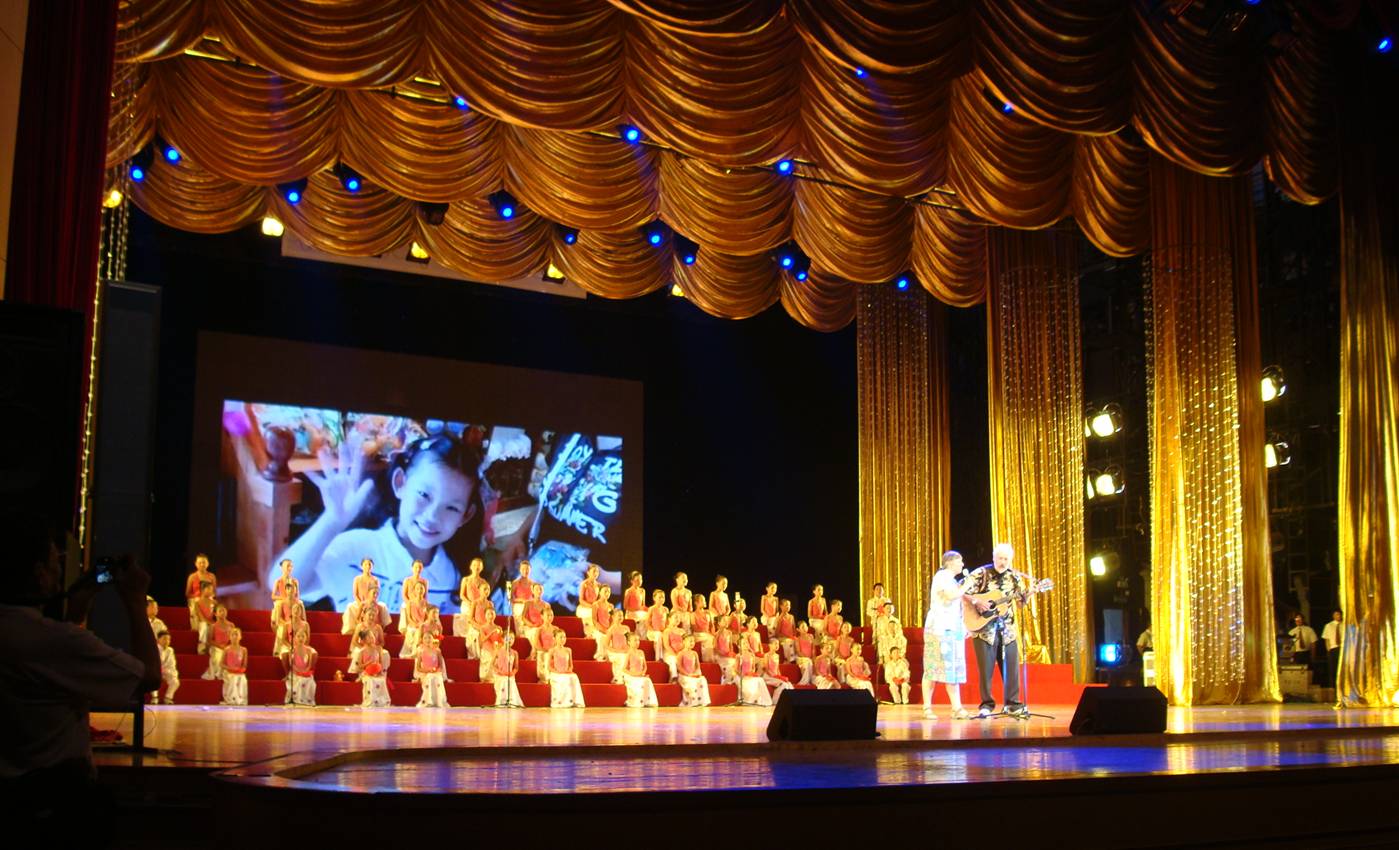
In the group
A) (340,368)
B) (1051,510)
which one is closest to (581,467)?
(340,368)

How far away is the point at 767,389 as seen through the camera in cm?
1800

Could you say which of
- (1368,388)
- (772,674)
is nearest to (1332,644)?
(1368,388)

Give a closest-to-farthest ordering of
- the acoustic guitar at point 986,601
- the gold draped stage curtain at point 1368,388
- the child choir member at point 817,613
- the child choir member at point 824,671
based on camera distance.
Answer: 1. the acoustic guitar at point 986,601
2. the gold draped stage curtain at point 1368,388
3. the child choir member at point 824,671
4. the child choir member at point 817,613

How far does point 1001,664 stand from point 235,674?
21.3ft

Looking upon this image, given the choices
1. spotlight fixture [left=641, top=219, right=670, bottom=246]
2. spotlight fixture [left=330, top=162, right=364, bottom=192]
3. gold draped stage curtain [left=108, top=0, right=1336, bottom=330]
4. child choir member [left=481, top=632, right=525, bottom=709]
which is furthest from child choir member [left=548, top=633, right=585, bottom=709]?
spotlight fixture [left=330, top=162, right=364, bottom=192]

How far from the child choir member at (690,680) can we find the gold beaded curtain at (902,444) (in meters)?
2.60

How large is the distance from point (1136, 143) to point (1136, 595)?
664 cm

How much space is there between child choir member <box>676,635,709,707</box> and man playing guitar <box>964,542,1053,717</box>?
5.55 metres

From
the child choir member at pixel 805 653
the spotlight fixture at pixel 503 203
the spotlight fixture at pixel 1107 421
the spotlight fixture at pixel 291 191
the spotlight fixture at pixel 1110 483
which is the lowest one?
the child choir member at pixel 805 653

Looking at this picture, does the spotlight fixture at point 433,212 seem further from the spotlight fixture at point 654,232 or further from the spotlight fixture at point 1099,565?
the spotlight fixture at point 1099,565

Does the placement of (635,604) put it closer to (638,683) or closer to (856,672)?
(638,683)

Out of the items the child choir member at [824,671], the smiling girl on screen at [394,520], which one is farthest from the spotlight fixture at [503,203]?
the child choir member at [824,671]

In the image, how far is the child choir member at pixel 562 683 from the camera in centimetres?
1259

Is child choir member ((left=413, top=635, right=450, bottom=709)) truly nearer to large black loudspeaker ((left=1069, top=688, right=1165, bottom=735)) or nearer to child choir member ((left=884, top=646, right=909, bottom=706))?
child choir member ((left=884, top=646, right=909, bottom=706))
